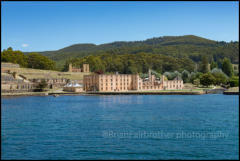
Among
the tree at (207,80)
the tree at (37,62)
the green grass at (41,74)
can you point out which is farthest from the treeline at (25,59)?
the tree at (207,80)

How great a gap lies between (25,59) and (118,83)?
1718 inches

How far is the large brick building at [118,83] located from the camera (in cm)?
9188

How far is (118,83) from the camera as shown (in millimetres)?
93688

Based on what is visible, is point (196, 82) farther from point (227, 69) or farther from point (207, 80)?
point (227, 69)

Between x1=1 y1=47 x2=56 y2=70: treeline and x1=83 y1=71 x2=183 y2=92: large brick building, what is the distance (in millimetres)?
33433

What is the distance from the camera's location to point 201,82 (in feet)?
328

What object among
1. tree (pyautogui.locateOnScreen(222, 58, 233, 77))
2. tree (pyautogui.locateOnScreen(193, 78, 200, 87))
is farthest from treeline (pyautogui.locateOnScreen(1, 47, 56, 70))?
tree (pyautogui.locateOnScreen(222, 58, 233, 77))

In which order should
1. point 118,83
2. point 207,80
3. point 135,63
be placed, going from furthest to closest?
point 135,63
point 207,80
point 118,83

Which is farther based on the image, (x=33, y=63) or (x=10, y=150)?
(x=33, y=63)

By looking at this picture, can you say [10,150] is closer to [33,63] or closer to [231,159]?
[231,159]

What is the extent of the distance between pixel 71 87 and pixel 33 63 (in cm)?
3715

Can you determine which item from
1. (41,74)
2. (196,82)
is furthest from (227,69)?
(41,74)

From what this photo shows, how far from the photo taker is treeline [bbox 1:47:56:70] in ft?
379

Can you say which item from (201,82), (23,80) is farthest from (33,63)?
(201,82)
